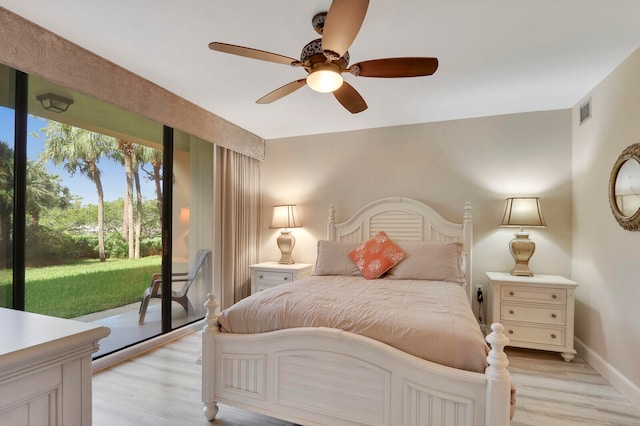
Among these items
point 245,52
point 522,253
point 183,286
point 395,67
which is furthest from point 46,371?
point 522,253

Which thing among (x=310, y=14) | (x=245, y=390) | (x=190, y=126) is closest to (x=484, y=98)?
(x=310, y=14)

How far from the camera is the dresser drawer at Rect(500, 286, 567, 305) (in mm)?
2893

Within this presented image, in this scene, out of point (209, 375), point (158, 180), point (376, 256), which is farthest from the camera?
point (158, 180)

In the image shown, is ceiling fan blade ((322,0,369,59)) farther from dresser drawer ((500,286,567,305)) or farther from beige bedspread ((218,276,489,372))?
dresser drawer ((500,286,567,305))

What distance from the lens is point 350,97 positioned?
222 cm

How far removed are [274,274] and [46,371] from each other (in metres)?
3.26

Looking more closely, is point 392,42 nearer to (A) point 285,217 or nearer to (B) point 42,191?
(A) point 285,217

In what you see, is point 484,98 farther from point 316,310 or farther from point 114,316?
point 114,316

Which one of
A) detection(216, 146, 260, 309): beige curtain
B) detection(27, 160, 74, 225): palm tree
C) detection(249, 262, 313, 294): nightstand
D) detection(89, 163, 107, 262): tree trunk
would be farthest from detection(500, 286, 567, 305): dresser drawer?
detection(27, 160, 74, 225): palm tree

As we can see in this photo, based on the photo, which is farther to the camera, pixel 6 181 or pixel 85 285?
pixel 85 285

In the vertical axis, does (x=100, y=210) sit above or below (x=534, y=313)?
above

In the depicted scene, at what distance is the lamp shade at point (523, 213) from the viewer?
310 cm

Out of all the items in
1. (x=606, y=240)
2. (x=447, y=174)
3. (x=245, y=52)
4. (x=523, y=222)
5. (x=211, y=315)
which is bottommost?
(x=211, y=315)

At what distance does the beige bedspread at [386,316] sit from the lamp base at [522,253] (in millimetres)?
1057
